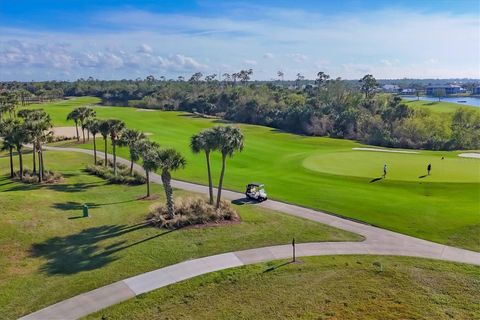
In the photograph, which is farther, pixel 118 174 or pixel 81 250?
pixel 118 174

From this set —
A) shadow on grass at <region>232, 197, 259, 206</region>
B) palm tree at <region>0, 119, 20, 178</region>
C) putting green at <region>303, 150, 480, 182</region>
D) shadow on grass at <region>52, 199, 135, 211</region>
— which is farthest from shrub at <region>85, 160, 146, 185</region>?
putting green at <region>303, 150, 480, 182</region>

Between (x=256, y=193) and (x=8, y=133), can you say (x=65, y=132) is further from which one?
(x=256, y=193)

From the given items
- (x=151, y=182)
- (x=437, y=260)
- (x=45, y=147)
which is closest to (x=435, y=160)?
(x=437, y=260)

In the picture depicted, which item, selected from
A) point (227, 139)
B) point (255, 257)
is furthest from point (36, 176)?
point (255, 257)

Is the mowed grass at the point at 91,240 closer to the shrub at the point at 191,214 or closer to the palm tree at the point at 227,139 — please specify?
the shrub at the point at 191,214

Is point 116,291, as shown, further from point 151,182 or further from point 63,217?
point 151,182
